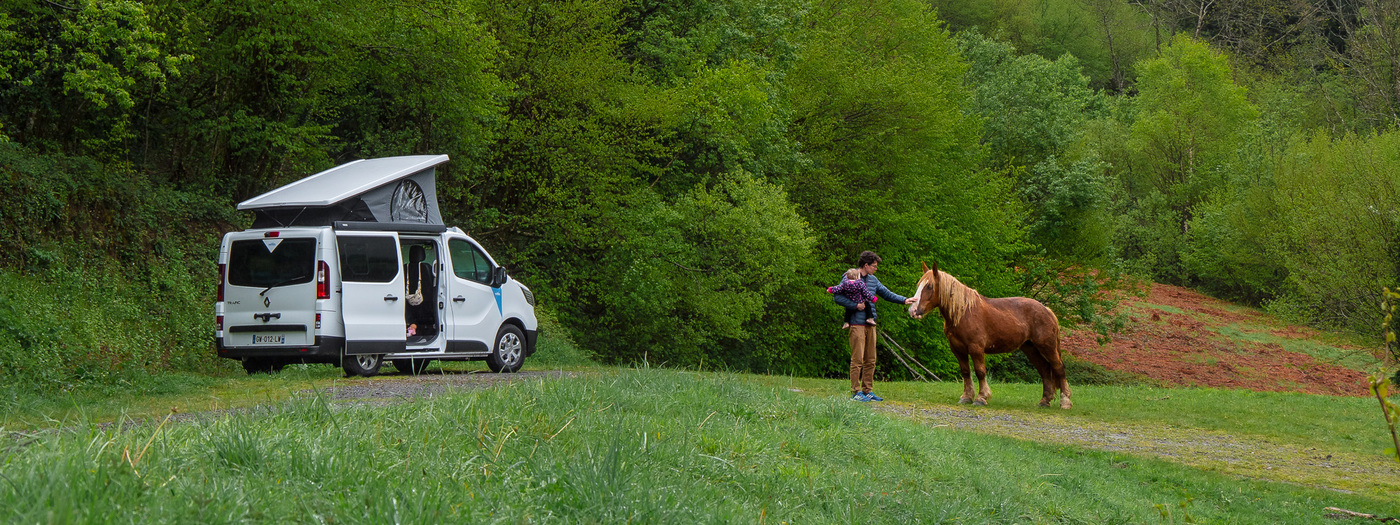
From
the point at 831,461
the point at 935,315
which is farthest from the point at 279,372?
the point at 935,315

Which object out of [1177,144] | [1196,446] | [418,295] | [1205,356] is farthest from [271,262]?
[1177,144]

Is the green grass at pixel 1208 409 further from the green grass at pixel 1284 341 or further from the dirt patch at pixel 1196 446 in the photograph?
the green grass at pixel 1284 341

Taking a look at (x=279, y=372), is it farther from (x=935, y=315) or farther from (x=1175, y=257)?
(x=1175, y=257)

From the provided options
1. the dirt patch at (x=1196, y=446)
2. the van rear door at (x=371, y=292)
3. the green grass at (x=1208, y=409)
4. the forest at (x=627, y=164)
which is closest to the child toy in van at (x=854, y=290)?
the dirt patch at (x=1196, y=446)

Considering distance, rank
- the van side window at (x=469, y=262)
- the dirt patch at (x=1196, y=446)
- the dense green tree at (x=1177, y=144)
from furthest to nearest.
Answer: the dense green tree at (x=1177, y=144)
the van side window at (x=469, y=262)
the dirt patch at (x=1196, y=446)

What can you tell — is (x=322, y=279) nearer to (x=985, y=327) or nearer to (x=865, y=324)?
(x=865, y=324)

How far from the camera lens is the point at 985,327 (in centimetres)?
1388

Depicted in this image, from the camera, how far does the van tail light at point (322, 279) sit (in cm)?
1280

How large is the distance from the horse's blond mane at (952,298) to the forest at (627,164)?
31.2 feet

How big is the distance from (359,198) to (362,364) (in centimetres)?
216

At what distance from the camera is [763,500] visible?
206 inches

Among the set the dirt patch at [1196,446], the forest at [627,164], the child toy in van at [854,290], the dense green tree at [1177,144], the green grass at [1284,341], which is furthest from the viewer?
the dense green tree at [1177,144]

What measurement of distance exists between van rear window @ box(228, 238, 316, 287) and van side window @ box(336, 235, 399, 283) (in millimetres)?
379

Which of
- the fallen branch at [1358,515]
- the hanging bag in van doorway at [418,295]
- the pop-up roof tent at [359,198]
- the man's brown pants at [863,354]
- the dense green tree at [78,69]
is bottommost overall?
the fallen branch at [1358,515]
